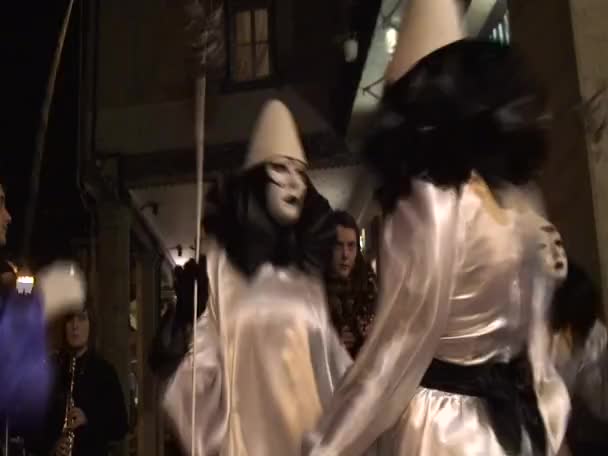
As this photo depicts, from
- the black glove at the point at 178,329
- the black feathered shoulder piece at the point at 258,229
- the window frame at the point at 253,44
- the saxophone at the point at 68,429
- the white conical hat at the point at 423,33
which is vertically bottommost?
the saxophone at the point at 68,429

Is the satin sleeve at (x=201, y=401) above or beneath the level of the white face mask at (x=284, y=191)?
beneath

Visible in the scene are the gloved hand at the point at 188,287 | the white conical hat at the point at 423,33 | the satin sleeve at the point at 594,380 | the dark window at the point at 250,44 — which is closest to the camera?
the white conical hat at the point at 423,33

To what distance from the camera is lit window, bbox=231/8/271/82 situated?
5.19 metres

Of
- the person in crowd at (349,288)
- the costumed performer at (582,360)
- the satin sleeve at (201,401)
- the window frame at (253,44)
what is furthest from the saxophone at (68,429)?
the window frame at (253,44)

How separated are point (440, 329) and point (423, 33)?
18.3 inches

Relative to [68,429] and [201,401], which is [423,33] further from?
[68,429]

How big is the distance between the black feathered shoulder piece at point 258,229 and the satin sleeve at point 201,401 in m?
0.22

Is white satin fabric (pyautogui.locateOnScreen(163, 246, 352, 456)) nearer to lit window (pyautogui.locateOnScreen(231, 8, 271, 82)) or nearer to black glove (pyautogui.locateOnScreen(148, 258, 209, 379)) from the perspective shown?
black glove (pyautogui.locateOnScreen(148, 258, 209, 379))

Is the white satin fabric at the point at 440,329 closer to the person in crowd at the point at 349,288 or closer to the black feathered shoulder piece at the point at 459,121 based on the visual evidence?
the black feathered shoulder piece at the point at 459,121

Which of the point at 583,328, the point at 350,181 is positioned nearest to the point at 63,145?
the point at 350,181

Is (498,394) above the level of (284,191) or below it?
below

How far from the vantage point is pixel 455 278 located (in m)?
1.26

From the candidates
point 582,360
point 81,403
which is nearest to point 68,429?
point 81,403

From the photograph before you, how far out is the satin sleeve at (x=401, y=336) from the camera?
1.24 meters
